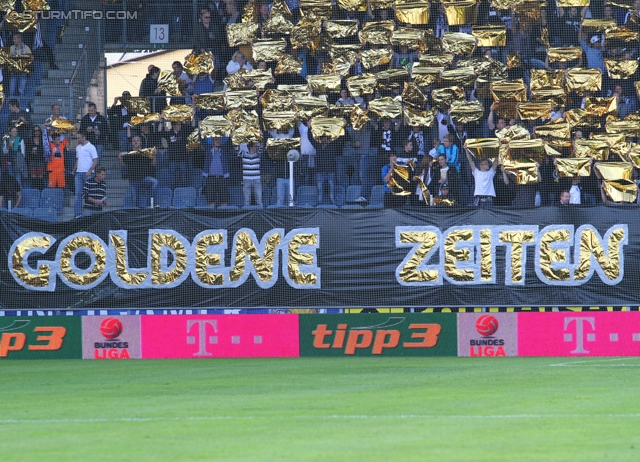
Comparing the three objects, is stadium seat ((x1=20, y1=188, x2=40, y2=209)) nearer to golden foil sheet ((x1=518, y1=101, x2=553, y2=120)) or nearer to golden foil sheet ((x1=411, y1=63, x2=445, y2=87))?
golden foil sheet ((x1=411, y1=63, x2=445, y2=87))

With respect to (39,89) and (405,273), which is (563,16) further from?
(39,89)

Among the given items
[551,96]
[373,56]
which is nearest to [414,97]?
[373,56]

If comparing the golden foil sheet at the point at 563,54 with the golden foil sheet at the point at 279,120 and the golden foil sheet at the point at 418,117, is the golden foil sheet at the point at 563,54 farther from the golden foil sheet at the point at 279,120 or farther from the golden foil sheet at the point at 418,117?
→ the golden foil sheet at the point at 279,120

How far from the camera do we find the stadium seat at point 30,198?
18688 mm

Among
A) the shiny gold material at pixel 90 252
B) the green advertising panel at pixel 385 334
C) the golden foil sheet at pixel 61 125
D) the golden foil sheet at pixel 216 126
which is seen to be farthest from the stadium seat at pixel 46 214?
the green advertising panel at pixel 385 334

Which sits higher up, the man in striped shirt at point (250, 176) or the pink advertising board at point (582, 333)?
the man in striped shirt at point (250, 176)

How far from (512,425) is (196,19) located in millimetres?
14889

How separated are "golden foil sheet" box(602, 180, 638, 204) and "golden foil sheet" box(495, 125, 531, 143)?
5.46 ft

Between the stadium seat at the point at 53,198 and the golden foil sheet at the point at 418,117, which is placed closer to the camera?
the stadium seat at the point at 53,198

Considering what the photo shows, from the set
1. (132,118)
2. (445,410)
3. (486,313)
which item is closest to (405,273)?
(486,313)

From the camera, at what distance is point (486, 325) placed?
17.8 metres

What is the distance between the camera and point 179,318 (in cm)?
1809

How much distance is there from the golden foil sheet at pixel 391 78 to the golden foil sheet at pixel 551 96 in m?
2.43

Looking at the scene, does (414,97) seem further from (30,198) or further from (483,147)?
(30,198)
